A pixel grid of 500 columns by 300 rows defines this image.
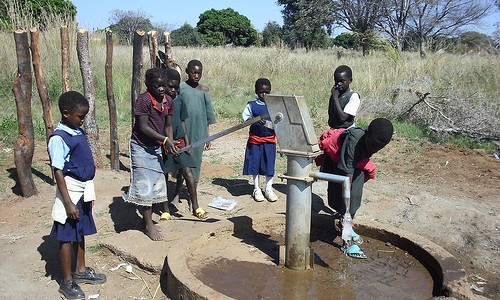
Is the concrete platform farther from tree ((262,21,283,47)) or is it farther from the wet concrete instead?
tree ((262,21,283,47))

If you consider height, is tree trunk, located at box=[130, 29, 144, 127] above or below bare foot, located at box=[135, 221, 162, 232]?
above

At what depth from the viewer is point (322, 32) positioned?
27953 mm

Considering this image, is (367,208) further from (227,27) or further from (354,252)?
(227,27)

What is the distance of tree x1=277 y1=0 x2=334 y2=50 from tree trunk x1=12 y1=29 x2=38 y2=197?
842 inches

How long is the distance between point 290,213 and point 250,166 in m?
2.04

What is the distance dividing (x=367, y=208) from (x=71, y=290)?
302 centimetres

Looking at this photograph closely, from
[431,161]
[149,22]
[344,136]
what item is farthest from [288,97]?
[149,22]

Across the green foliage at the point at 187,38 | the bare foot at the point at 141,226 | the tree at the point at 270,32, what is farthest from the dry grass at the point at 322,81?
the tree at the point at 270,32

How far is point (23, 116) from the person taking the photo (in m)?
5.19

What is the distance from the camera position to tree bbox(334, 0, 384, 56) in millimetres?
24219

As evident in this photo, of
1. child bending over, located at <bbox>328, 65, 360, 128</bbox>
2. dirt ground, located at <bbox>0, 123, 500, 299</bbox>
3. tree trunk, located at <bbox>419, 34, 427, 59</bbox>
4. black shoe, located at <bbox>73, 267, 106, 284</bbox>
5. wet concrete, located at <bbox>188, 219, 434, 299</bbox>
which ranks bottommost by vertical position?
dirt ground, located at <bbox>0, 123, 500, 299</bbox>

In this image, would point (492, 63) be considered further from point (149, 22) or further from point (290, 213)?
point (149, 22)

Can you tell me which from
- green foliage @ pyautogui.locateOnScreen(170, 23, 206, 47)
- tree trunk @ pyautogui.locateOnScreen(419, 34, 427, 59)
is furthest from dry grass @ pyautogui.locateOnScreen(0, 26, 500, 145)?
green foliage @ pyautogui.locateOnScreen(170, 23, 206, 47)

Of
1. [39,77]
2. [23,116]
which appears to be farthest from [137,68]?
[23,116]
